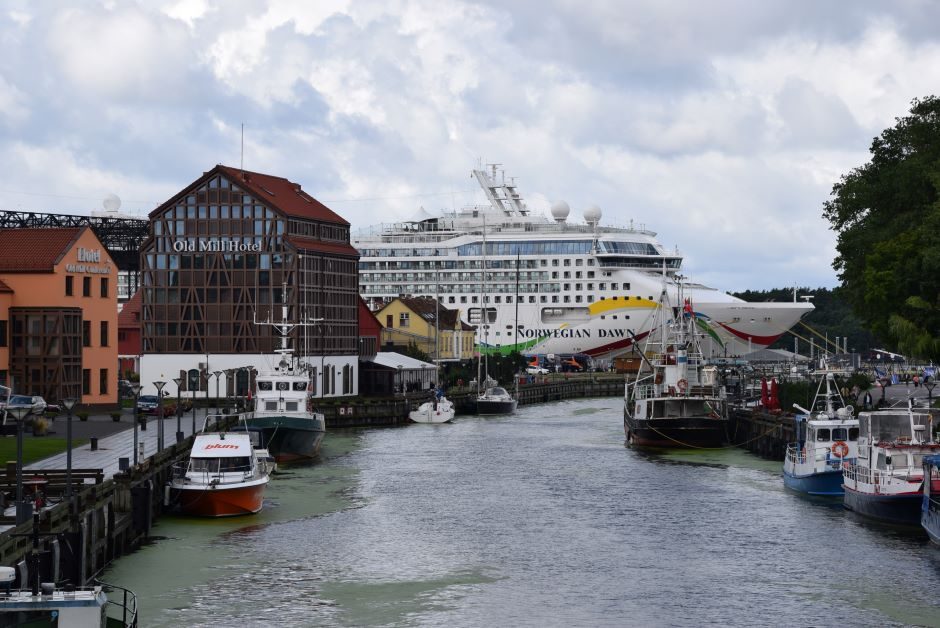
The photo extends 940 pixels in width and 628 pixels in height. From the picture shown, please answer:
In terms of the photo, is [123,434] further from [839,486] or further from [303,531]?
[839,486]

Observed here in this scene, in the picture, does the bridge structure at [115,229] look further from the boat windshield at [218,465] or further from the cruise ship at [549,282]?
the boat windshield at [218,465]

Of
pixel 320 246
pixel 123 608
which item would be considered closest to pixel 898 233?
pixel 320 246

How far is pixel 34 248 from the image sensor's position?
79.4m

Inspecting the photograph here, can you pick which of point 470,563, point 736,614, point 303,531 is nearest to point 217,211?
point 303,531

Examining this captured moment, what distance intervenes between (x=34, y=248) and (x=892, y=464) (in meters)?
50.5

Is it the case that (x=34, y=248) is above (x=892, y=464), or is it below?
above

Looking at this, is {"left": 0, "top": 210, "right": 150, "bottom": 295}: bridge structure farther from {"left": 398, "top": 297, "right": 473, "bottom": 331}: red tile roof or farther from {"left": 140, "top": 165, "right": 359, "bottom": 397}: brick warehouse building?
{"left": 398, "top": 297, "right": 473, "bottom": 331}: red tile roof

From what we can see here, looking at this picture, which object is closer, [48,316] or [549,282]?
[48,316]

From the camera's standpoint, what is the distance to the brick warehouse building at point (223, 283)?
336ft

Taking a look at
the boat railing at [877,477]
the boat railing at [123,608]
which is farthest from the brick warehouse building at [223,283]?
the boat railing at [123,608]

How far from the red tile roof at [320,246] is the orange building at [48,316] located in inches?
914

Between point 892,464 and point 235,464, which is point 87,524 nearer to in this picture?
point 235,464

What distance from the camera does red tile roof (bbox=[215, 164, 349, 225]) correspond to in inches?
4055

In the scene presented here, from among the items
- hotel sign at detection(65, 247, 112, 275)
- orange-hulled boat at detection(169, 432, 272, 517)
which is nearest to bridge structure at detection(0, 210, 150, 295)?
hotel sign at detection(65, 247, 112, 275)
